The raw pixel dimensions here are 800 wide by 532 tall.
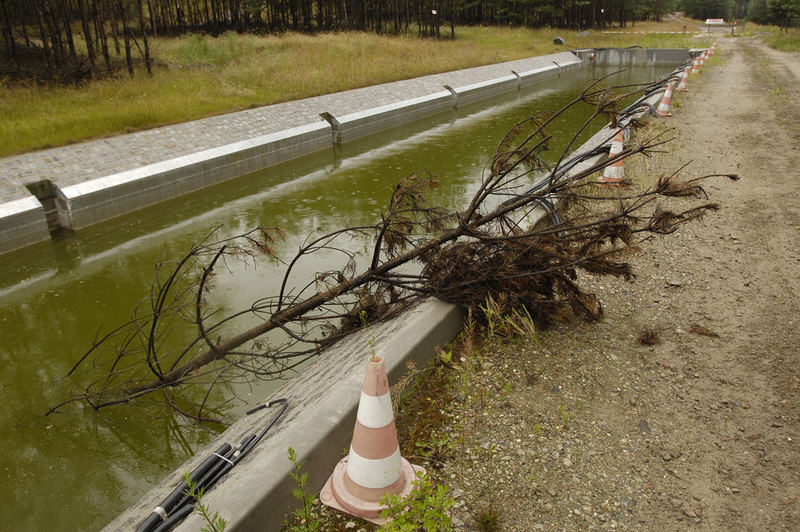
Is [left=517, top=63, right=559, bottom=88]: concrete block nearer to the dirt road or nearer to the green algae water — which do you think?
the green algae water

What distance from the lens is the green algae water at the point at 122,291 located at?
4156 millimetres

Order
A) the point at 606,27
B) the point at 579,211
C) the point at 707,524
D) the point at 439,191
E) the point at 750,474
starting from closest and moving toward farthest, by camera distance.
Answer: the point at 707,524 < the point at 750,474 < the point at 579,211 < the point at 439,191 < the point at 606,27

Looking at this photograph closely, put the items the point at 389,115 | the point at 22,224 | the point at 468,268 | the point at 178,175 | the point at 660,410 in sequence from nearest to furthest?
1. the point at 660,410
2. the point at 468,268
3. the point at 22,224
4. the point at 178,175
5. the point at 389,115

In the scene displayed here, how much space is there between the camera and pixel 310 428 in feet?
8.94

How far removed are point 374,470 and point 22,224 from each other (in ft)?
27.6

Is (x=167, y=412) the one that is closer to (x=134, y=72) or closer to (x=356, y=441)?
(x=356, y=441)

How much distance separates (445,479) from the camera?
8.79 feet

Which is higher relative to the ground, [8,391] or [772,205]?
[772,205]

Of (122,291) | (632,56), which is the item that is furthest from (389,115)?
(632,56)

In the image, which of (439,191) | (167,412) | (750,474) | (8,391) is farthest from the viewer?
(439,191)

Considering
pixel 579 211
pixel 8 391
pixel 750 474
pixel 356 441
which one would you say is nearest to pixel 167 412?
Result: pixel 8 391

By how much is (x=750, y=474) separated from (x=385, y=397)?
1.89 metres

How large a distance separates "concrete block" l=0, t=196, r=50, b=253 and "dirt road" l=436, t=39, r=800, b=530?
8119 millimetres

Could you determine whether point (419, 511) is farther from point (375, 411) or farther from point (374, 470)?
point (375, 411)
